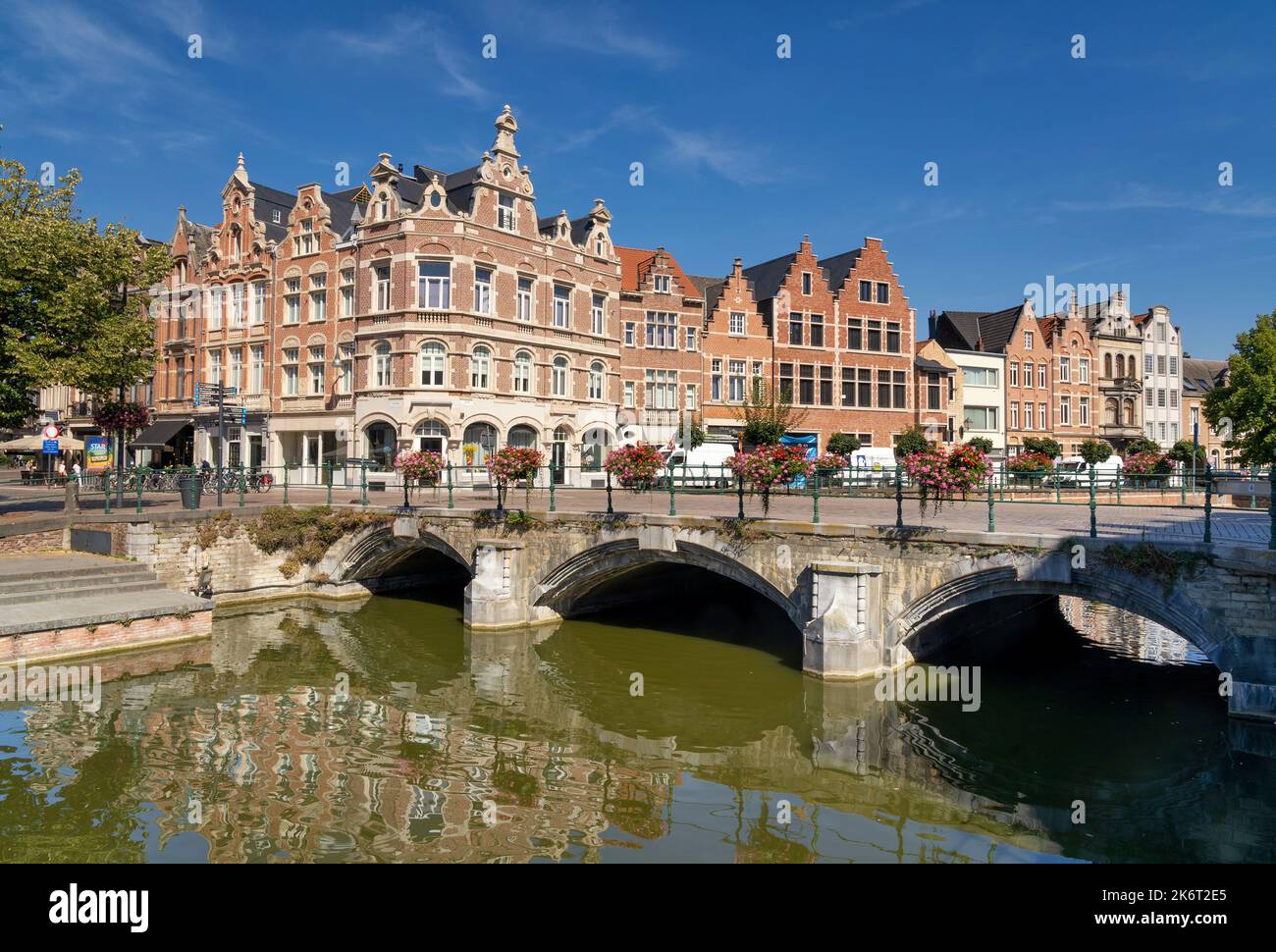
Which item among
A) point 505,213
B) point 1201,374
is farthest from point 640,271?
point 1201,374

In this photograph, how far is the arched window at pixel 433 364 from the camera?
103 feet

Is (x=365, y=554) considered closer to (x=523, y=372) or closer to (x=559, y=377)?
(x=523, y=372)

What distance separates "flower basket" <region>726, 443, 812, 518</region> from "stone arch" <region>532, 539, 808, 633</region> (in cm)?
162

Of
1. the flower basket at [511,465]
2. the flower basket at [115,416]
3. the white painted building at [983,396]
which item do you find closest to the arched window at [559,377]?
the flower basket at [115,416]

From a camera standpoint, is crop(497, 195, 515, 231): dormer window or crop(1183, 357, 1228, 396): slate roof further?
crop(1183, 357, 1228, 396): slate roof

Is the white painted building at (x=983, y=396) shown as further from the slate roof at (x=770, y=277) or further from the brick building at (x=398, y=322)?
the brick building at (x=398, y=322)

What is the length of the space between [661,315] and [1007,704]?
2937cm

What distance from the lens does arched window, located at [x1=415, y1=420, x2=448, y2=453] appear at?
31.3m

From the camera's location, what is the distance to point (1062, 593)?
1146 centimetres

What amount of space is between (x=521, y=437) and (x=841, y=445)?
591 inches

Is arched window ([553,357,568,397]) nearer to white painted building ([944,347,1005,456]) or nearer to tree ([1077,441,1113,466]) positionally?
white painted building ([944,347,1005,456])

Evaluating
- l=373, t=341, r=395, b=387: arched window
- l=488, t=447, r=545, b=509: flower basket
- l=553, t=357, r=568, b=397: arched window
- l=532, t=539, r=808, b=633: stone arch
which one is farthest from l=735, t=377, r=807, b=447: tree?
l=373, t=341, r=395, b=387: arched window

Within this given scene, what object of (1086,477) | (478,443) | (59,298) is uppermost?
(59,298)

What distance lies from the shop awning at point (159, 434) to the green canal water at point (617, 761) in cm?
2734
